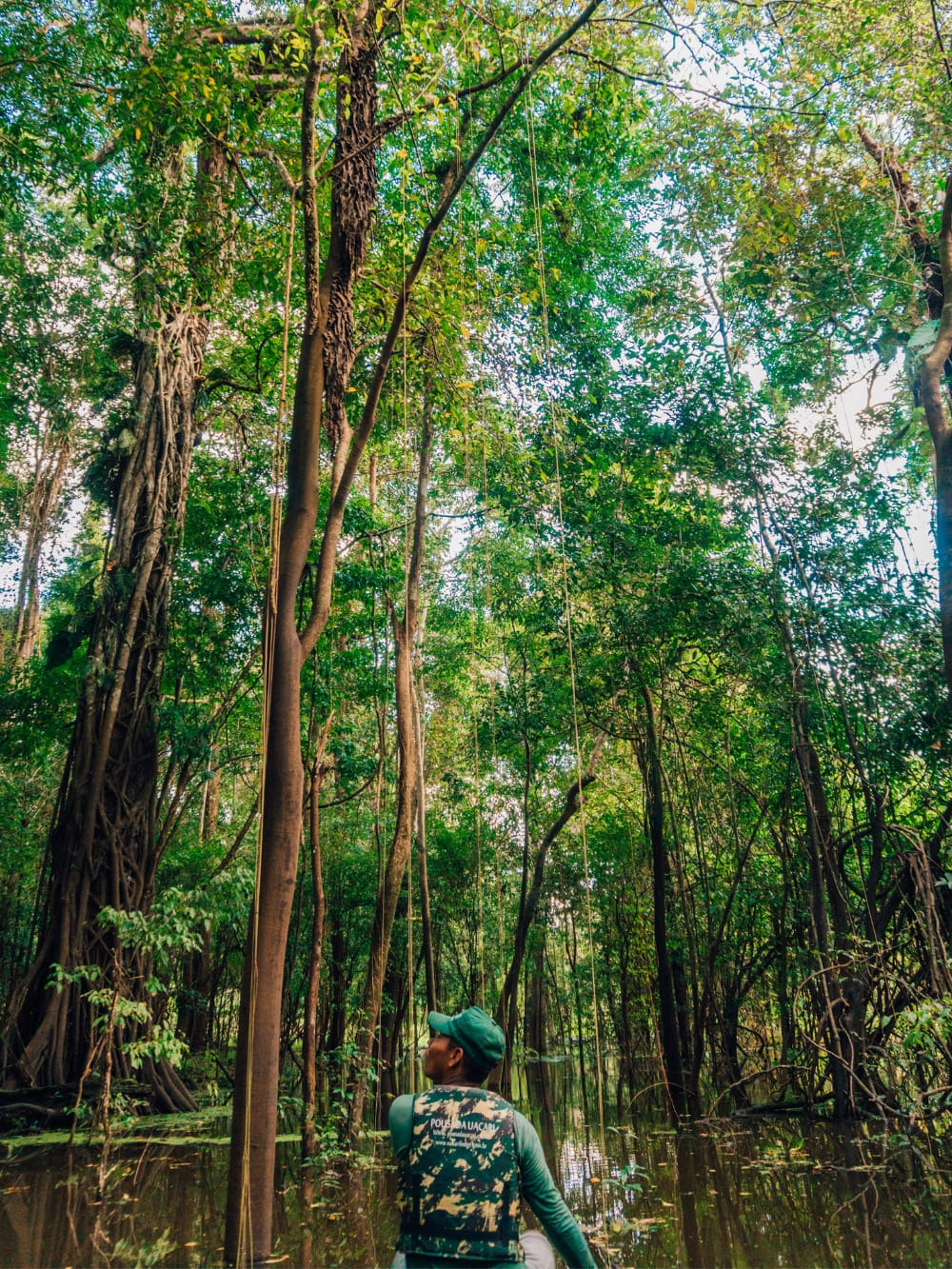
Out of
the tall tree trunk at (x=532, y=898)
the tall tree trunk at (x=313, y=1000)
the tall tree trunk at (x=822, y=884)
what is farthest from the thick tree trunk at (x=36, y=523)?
the tall tree trunk at (x=822, y=884)

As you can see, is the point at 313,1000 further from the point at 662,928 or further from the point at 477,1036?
the point at 662,928

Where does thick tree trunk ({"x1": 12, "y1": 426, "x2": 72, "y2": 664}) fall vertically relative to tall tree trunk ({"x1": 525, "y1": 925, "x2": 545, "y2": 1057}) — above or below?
above

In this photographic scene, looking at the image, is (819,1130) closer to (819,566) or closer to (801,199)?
(819,566)

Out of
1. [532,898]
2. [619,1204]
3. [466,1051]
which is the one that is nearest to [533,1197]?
[466,1051]

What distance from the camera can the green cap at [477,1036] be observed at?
1.75m

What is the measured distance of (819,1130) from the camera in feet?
18.1

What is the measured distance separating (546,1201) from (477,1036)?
35cm

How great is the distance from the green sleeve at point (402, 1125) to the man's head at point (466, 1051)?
0.27 ft

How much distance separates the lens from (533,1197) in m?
1.66

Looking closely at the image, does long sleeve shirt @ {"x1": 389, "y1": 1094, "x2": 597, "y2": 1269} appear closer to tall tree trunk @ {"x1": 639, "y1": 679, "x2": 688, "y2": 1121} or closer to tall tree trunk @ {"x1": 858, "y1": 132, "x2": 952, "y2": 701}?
tall tree trunk @ {"x1": 858, "y1": 132, "x2": 952, "y2": 701}

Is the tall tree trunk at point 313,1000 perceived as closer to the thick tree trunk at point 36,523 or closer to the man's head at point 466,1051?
the man's head at point 466,1051

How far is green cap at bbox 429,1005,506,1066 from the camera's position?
5.73 feet

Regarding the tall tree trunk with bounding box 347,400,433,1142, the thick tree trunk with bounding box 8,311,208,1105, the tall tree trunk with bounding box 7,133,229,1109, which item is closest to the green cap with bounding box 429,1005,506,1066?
the tall tree trunk with bounding box 7,133,229,1109

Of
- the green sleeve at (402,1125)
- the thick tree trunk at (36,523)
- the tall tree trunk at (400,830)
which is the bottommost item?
the green sleeve at (402,1125)
